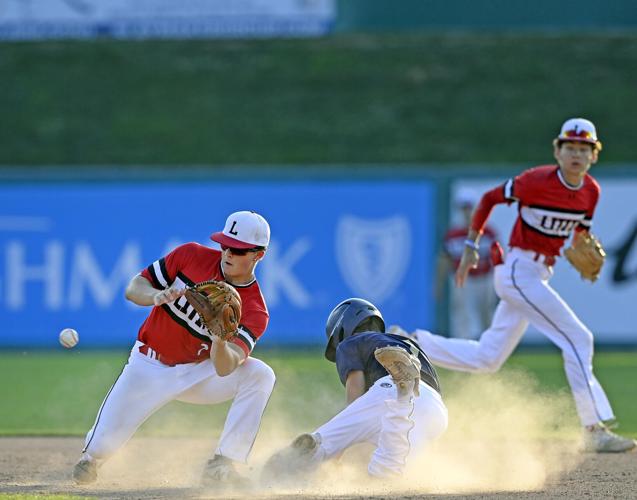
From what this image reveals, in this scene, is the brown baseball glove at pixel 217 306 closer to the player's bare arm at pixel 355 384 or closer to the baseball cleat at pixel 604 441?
the player's bare arm at pixel 355 384

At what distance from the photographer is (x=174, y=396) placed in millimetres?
6668

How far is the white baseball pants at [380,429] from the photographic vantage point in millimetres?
6402

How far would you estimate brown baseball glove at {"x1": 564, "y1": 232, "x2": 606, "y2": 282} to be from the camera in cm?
835

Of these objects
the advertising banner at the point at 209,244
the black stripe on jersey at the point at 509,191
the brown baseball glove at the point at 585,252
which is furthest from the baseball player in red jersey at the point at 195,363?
the advertising banner at the point at 209,244

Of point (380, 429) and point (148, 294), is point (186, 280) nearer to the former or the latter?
point (148, 294)

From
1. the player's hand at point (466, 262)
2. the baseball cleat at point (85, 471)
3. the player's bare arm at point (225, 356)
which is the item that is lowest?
the baseball cleat at point (85, 471)

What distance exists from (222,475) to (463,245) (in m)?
7.27

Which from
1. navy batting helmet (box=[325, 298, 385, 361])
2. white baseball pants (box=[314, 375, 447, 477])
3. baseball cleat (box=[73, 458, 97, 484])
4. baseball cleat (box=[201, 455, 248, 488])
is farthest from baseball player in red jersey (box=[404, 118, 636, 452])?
baseball cleat (box=[73, 458, 97, 484])

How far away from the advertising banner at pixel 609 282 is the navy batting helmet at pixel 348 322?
22.8 ft

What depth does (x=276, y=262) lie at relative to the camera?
1407 cm

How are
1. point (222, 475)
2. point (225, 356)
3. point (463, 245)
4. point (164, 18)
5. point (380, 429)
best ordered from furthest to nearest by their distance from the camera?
point (164, 18) < point (463, 245) < point (380, 429) < point (222, 475) < point (225, 356)

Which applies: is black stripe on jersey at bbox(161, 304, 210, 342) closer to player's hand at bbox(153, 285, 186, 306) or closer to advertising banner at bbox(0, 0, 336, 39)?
player's hand at bbox(153, 285, 186, 306)

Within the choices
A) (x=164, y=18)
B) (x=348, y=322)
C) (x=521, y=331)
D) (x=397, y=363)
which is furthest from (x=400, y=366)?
(x=164, y=18)

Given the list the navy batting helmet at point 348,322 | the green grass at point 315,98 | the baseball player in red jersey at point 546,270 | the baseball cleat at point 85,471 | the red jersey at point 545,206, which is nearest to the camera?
the baseball cleat at point 85,471
